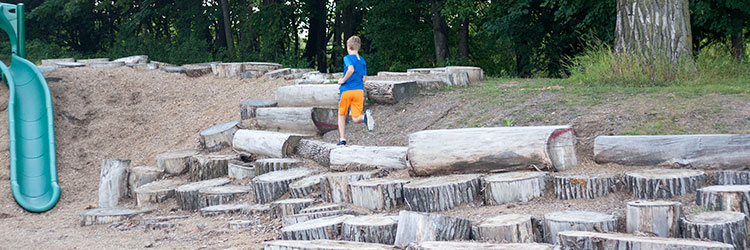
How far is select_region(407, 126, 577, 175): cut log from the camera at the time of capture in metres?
5.06

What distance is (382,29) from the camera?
19312mm

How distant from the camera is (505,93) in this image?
777 cm

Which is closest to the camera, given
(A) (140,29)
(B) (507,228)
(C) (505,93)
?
(B) (507,228)

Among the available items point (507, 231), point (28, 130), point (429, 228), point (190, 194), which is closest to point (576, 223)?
point (507, 231)

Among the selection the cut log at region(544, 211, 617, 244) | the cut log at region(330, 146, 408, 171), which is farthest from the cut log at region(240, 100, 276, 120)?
the cut log at region(544, 211, 617, 244)

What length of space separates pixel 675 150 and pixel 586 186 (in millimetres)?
772

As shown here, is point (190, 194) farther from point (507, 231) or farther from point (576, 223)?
point (576, 223)

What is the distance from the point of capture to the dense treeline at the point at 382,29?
13078mm

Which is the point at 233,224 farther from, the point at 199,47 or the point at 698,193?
the point at 199,47

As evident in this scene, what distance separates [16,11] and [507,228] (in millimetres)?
10684

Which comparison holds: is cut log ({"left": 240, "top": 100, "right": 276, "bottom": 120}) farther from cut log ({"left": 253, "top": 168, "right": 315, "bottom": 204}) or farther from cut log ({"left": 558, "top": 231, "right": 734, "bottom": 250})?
cut log ({"left": 558, "top": 231, "right": 734, "bottom": 250})

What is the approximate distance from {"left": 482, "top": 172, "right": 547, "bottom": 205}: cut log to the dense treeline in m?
7.10

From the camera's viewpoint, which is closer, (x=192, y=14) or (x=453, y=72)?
(x=453, y=72)

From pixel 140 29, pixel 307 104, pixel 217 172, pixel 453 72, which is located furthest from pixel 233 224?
pixel 140 29
